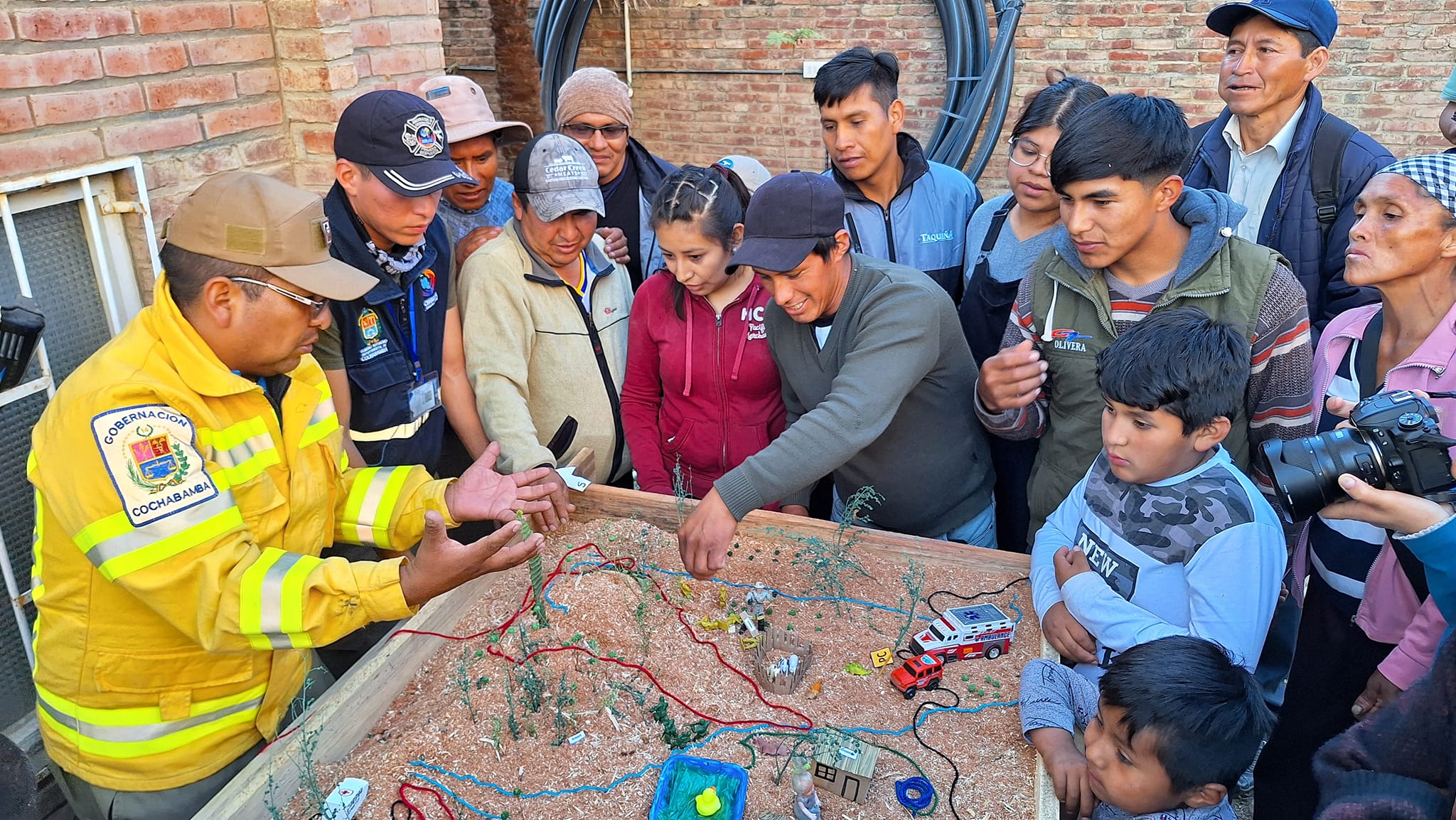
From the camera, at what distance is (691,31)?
9.34 metres

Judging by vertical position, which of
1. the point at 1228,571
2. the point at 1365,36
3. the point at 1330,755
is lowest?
the point at 1330,755

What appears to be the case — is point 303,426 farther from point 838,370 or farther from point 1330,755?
point 1330,755

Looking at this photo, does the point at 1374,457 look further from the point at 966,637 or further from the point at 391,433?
the point at 391,433

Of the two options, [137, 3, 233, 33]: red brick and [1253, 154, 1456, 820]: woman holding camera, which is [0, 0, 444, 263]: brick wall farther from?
[1253, 154, 1456, 820]: woman holding camera

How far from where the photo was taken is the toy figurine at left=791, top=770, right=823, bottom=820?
6.40 ft

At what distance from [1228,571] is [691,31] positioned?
8.61 m

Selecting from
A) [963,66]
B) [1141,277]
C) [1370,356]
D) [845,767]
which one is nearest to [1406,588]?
[1370,356]

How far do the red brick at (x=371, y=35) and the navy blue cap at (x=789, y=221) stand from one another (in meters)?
2.18

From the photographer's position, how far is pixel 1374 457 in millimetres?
1925

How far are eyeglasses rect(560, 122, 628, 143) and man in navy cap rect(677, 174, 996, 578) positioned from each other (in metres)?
1.36

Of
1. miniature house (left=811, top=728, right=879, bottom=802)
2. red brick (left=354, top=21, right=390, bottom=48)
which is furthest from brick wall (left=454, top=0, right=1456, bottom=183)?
miniature house (left=811, top=728, right=879, bottom=802)

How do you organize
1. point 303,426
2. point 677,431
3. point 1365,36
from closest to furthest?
point 303,426 < point 677,431 < point 1365,36

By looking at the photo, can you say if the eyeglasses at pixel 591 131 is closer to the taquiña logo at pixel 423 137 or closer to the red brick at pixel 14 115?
the taquiña logo at pixel 423 137

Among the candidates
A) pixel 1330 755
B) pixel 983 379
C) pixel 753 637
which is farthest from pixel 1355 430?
pixel 753 637
